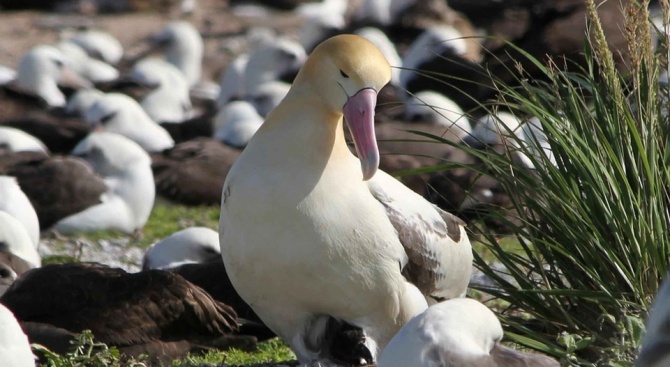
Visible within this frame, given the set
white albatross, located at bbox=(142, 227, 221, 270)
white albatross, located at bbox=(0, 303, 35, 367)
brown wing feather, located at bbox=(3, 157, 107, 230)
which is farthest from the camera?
brown wing feather, located at bbox=(3, 157, 107, 230)

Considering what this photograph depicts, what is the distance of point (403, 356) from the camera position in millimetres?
4867

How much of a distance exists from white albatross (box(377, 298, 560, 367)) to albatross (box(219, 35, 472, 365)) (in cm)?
90

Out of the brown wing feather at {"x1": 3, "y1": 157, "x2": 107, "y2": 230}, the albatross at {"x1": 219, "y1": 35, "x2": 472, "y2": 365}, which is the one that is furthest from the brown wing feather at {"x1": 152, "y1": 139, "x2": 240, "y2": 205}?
the albatross at {"x1": 219, "y1": 35, "x2": 472, "y2": 365}

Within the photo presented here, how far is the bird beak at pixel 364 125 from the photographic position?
5957mm

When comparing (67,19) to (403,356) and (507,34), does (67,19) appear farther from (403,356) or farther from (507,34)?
(403,356)

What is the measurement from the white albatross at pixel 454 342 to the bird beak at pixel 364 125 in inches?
40.4

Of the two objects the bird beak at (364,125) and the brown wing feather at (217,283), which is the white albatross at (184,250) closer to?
the brown wing feather at (217,283)

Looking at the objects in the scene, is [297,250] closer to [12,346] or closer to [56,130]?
[12,346]

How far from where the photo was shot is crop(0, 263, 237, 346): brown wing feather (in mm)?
7266

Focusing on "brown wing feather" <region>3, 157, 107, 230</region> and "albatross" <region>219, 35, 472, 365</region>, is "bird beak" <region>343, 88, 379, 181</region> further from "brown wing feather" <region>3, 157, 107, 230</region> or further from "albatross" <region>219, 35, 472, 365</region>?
"brown wing feather" <region>3, 157, 107, 230</region>

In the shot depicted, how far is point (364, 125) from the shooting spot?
5.98m

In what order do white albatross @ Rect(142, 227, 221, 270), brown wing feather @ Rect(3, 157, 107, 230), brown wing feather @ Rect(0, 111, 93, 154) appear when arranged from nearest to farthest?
white albatross @ Rect(142, 227, 221, 270) < brown wing feather @ Rect(3, 157, 107, 230) < brown wing feather @ Rect(0, 111, 93, 154)

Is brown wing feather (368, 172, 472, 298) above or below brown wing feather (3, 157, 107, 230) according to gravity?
above

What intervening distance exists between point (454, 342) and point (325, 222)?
3.70 ft
